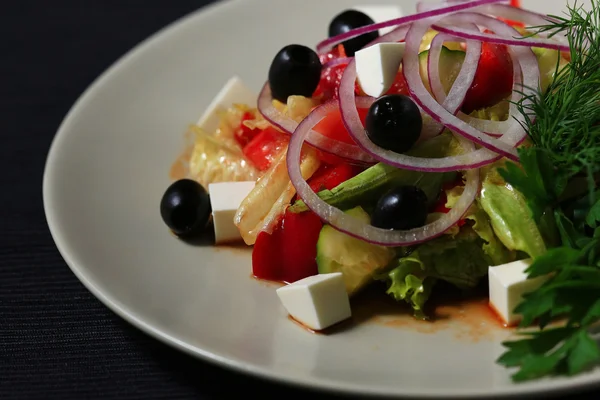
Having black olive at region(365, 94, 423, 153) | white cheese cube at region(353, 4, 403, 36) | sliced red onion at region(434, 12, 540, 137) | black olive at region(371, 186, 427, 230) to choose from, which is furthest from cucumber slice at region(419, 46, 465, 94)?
white cheese cube at region(353, 4, 403, 36)

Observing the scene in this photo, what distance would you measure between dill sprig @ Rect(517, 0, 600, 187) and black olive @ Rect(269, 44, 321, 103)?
88 cm

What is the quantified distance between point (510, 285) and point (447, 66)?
0.95 metres

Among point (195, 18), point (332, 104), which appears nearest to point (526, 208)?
point (332, 104)

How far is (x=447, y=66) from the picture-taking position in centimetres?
301

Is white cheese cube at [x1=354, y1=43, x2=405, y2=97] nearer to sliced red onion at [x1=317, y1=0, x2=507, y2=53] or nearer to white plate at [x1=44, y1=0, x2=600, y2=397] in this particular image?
sliced red onion at [x1=317, y1=0, x2=507, y2=53]

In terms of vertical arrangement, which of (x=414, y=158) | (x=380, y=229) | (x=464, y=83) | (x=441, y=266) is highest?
(x=464, y=83)

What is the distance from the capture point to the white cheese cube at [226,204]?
3.09 m

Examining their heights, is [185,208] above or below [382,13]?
below

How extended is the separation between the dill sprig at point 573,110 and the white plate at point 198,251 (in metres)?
0.61

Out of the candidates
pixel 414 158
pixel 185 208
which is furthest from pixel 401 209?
pixel 185 208

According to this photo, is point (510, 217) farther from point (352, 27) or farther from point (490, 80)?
point (352, 27)

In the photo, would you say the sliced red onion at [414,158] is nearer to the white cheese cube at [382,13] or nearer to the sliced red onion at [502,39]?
the sliced red onion at [502,39]

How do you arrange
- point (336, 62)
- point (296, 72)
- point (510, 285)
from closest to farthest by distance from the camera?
point (510, 285), point (296, 72), point (336, 62)

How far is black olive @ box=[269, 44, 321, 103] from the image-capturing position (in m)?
3.23
